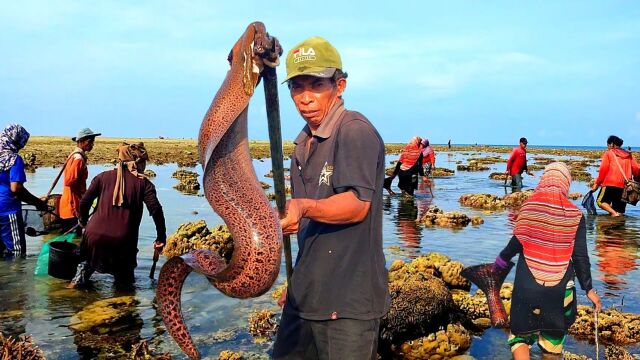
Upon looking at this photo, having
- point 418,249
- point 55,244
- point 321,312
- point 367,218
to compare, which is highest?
point 367,218

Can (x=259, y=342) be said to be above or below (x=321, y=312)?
below

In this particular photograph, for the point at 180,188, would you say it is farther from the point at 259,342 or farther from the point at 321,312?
the point at 321,312

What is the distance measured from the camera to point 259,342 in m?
6.05

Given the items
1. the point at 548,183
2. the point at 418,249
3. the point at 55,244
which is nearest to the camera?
the point at 548,183

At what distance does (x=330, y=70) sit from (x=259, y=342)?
168 inches

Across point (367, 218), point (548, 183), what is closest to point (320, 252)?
point (367, 218)

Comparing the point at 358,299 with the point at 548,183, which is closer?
the point at 358,299

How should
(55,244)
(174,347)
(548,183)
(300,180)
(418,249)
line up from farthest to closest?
(418,249) → (55,244) → (174,347) → (548,183) → (300,180)

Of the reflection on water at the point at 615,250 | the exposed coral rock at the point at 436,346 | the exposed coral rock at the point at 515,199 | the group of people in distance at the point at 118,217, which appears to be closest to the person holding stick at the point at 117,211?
the group of people in distance at the point at 118,217

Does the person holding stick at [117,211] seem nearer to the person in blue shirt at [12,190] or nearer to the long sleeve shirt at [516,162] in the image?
the person in blue shirt at [12,190]

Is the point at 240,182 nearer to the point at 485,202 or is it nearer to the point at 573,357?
the point at 573,357

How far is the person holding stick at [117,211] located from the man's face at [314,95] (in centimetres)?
509

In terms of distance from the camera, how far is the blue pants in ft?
30.2

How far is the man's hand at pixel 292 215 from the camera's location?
8.08ft
